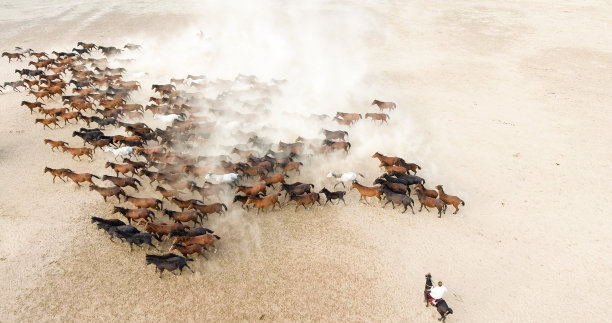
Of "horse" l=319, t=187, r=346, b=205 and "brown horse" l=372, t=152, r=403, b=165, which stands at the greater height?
"brown horse" l=372, t=152, r=403, b=165

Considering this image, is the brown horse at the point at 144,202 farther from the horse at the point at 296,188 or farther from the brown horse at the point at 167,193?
the horse at the point at 296,188

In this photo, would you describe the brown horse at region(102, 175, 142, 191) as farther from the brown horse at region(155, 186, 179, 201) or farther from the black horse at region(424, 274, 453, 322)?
the black horse at region(424, 274, 453, 322)

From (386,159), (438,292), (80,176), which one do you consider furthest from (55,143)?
(438,292)

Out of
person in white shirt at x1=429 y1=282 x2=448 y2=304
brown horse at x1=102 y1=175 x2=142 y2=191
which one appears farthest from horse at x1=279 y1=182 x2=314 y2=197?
person in white shirt at x1=429 y1=282 x2=448 y2=304

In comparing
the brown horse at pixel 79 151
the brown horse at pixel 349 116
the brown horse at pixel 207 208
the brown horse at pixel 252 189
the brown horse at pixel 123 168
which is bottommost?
the brown horse at pixel 79 151

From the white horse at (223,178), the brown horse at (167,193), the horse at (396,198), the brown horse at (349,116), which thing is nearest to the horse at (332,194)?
the horse at (396,198)

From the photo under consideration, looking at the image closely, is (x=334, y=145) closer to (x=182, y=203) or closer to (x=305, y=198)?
(x=305, y=198)
